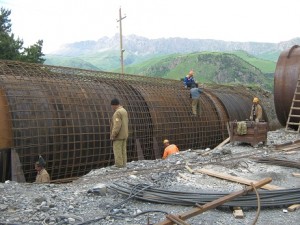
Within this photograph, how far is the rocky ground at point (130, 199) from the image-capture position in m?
4.41

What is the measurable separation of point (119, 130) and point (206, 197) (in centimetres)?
306

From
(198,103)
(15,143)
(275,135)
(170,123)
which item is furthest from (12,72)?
(275,135)

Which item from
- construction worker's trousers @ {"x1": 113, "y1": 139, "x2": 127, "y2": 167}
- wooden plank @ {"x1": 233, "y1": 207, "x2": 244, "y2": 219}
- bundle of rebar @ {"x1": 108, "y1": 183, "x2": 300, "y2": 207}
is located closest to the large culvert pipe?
construction worker's trousers @ {"x1": 113, "y1": 139, "x2": 127, "y2": 167}

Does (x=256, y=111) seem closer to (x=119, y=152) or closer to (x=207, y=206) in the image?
(x=119, y=152)

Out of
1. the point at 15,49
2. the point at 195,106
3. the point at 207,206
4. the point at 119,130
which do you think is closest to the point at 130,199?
the point at 207,206

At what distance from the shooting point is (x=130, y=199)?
5.09 meters

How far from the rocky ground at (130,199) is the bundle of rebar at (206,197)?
0.23ft

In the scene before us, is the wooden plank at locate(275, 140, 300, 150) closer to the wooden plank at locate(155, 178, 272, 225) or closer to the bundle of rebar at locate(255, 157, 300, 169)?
the bundle of rebar at locate(255, 157, 300, 169)

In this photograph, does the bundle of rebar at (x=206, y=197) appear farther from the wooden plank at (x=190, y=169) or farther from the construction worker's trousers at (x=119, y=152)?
the construction worker's trousers at (x=119, y=152)

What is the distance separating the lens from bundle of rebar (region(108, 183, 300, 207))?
4.79 metres

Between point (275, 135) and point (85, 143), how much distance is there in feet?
23.4

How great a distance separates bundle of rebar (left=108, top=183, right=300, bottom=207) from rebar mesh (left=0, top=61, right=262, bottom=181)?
309 centimetres

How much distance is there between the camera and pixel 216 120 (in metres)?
13.6

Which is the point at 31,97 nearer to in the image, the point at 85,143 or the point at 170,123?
the point at 85,143
